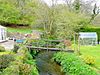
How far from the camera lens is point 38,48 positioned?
31.1 m

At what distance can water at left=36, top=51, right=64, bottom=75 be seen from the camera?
23906 mm

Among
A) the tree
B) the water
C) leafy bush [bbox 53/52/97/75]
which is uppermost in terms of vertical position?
the tree

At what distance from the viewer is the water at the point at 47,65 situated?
2391 centimetres

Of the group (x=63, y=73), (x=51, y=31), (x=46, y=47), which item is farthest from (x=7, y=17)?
(x=63, y=73)

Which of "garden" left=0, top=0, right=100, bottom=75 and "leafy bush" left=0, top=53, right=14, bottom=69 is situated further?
"garden" left=0, top=0, right=100, bottom=75

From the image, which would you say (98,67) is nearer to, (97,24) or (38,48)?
(38,48)

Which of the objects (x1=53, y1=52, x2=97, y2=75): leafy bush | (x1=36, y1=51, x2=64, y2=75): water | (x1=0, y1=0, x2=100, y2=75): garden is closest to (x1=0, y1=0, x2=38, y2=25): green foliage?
(x1=0, y1=0, x2=100, y2=75): garden

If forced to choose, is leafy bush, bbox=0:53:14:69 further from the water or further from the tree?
the tree

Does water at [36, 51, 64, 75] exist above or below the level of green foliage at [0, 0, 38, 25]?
below

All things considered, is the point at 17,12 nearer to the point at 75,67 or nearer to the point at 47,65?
the point at 47,65

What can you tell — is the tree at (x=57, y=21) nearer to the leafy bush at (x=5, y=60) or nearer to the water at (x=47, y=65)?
the water at (x=47, y=65)

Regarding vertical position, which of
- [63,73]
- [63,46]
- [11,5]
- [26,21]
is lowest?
[63,73]

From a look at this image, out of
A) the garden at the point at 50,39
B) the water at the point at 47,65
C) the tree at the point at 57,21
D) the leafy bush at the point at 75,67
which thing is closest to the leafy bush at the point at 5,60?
the garden at the point at 50,39

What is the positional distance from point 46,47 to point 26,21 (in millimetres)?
27668
